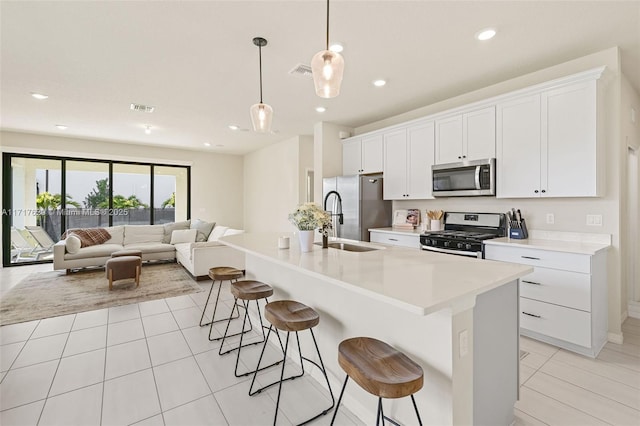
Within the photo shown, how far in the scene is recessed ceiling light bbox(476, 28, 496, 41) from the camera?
7.86 ft

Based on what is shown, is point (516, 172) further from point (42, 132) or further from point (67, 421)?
point (42, 132)

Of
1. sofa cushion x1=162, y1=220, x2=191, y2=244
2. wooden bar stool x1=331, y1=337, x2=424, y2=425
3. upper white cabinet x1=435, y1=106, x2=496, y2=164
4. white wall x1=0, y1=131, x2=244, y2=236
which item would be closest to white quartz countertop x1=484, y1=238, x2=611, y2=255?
upper white cabinet x1=435, y1=106, x2=496, y2=164

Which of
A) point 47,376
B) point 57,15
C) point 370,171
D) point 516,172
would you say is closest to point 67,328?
point 47,376

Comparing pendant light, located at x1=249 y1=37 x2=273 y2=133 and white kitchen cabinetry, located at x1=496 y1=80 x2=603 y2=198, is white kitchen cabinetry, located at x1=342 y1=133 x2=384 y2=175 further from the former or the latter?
pendant light, located at x1=249 y1=37 x2=273 y2=133

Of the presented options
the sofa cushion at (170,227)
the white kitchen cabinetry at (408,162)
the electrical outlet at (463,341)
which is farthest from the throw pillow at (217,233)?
the electrical outlet at (463,341)

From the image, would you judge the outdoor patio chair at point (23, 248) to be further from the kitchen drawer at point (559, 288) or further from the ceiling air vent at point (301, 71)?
the kitchen drawer at point (559, 288)

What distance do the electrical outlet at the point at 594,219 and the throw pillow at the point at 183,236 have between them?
680cm

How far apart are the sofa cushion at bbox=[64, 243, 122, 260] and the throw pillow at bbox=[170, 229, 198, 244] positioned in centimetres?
104

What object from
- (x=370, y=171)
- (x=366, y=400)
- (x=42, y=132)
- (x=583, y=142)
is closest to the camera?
(x=366, y=400)

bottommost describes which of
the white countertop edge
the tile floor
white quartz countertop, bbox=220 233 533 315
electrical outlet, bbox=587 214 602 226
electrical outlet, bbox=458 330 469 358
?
the tile floor

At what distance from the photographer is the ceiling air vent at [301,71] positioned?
299 centimetres

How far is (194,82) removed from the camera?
3.42 m

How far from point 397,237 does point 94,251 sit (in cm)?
560

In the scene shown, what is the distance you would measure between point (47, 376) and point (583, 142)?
487 cm
